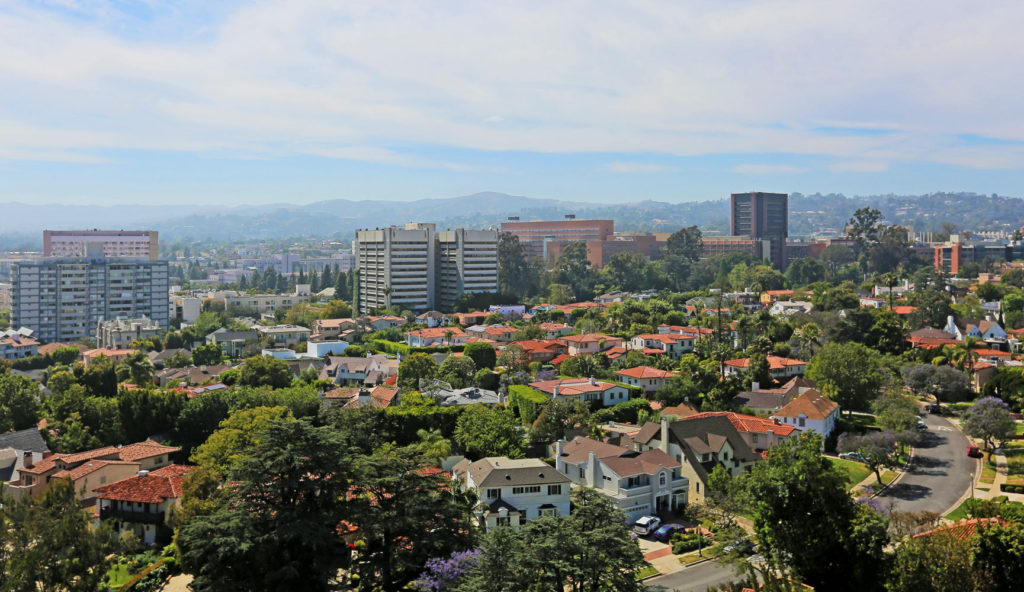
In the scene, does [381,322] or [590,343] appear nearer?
[590,343]

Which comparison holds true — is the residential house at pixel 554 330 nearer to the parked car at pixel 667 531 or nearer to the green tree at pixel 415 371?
the green tree at pixel 415 371

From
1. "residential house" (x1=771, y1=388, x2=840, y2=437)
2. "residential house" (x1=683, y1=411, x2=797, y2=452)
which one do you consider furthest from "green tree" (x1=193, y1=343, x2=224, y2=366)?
"residential house" (x1=771, y1=388, x2=840, y2=437)

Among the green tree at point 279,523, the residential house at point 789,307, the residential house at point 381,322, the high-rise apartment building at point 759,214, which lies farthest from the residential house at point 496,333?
the high-rise apartment building at point 759,214

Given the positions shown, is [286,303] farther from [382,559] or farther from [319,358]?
[382,559]

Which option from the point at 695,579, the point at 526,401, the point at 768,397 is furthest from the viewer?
the point at 768,397

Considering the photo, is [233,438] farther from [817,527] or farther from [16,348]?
[16,348]

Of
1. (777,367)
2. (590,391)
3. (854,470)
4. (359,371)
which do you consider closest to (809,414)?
(854,470)

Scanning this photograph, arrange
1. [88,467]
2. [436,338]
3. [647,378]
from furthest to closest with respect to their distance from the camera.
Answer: [436,338], [647,378], [88,467]

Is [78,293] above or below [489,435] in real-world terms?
above
